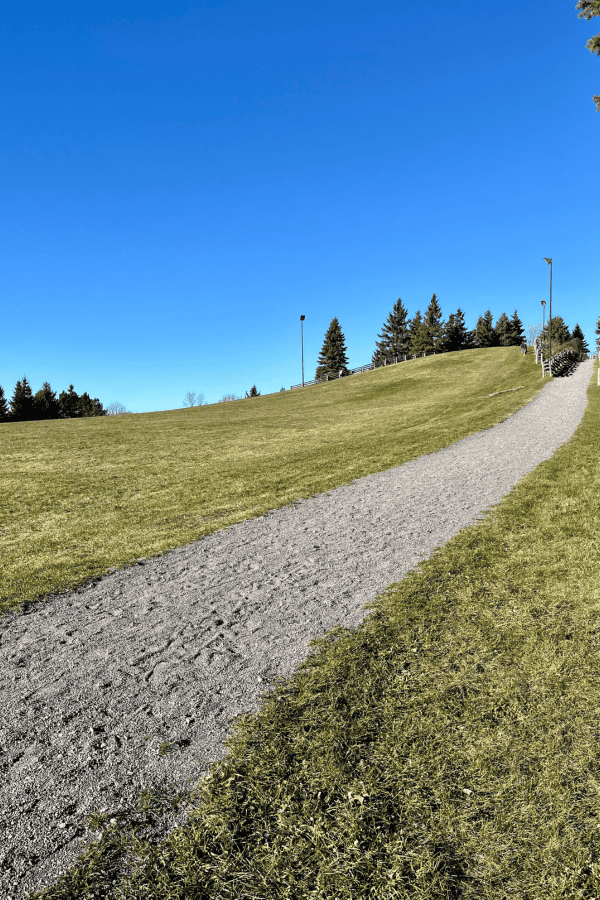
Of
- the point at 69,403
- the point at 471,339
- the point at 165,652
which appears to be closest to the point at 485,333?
the point at 471,339

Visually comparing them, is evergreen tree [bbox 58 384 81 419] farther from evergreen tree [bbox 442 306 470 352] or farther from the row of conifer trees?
evergreen tree [bbox 442 306 470 352]

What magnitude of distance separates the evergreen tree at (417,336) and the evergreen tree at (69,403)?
65.0 m

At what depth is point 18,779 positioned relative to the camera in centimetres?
261

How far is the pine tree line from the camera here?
62.6m

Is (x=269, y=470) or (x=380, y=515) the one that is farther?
(x=269, y=470)

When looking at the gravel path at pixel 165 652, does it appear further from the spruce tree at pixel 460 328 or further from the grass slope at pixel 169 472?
the spruce tree at pixel 460 328

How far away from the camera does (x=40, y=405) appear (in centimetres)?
6606

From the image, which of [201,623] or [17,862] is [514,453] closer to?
[201,623]

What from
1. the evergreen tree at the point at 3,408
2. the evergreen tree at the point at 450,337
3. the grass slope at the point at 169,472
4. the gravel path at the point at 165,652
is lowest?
the gravel path at the point at 165,652

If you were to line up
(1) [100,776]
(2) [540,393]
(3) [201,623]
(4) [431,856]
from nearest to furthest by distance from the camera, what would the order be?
(4) [431,856], (1) [100,776], (3) [201,623], (2) [540,393]

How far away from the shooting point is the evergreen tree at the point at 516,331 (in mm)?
87125

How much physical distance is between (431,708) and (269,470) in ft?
32.9

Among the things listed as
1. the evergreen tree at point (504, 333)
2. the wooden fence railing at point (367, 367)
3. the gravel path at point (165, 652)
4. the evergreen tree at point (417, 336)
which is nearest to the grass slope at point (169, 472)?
the gravel path at point (165, 652)

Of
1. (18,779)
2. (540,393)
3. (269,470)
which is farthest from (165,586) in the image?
(540,393)
